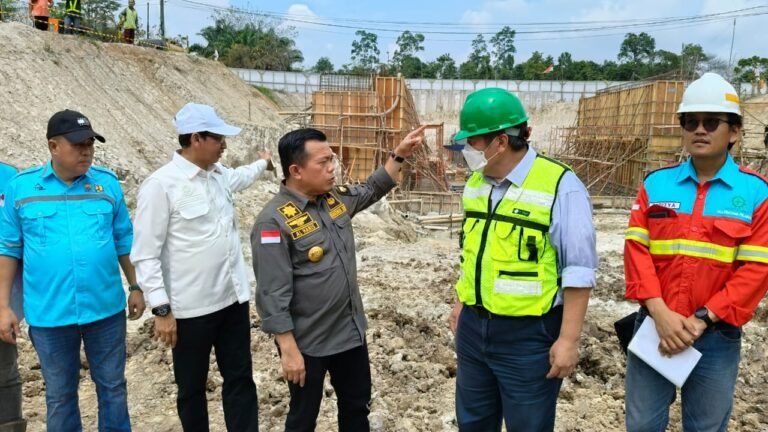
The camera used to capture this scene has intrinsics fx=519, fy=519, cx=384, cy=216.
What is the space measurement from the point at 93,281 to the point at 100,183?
52 cm

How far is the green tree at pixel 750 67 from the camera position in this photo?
130 feet

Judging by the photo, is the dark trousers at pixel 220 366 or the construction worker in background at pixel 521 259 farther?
the dark trousers at pixel 220 366

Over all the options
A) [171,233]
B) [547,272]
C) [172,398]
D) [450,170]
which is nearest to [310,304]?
[171,233]

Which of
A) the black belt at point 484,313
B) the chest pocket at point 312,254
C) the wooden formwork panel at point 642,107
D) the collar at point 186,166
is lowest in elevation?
the black belt at point 484,313

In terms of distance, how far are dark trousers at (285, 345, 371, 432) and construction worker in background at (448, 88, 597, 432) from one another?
0.64m

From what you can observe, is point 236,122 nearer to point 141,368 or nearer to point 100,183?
point 141,368

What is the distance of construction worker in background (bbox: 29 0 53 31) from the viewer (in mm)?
14500

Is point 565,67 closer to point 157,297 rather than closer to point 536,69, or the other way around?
point 536,69

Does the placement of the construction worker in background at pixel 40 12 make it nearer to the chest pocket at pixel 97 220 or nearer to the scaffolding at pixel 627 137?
the chest pocket at pixel 97 220

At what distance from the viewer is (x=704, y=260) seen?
2.00m

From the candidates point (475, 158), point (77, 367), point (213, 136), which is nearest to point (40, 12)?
point (213, 136)

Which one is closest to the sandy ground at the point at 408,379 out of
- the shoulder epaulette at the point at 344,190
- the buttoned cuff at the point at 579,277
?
the shoulder epaulette at the point at 344,190

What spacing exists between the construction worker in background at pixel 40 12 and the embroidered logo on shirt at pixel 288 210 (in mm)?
16162

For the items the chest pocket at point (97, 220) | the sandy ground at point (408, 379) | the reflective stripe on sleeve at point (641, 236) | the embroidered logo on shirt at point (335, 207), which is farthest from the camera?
the sandy ground at point (408, 379)
